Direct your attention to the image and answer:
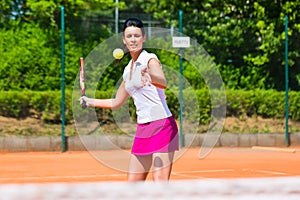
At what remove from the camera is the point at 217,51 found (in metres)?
13.9

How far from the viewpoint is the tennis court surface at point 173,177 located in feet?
8.89

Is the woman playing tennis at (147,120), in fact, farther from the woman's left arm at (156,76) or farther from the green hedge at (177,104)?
the green hedge at (177,104)

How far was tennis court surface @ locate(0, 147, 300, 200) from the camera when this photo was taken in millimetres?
2711

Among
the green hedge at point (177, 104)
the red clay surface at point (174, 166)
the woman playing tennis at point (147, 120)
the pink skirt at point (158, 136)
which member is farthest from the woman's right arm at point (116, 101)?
the green hedge at point (177, 104)

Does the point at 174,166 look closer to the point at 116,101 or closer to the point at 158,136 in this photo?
the point at 116,101

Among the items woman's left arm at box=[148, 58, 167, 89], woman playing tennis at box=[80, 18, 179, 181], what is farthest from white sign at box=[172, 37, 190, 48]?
woman's left arm at box=[148, 58, 167, 89]

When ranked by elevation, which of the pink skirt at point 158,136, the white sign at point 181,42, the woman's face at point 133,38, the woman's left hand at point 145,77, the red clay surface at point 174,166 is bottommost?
the red clay surface at point 174,166

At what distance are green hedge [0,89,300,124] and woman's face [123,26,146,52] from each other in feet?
27.6

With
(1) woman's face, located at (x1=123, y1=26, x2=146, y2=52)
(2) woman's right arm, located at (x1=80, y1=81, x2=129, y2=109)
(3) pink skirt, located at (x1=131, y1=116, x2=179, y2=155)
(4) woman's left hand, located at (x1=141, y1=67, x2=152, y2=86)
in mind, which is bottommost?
(3) pink skirt, located at (x1=131, y1=116, x2=179, y2=155)

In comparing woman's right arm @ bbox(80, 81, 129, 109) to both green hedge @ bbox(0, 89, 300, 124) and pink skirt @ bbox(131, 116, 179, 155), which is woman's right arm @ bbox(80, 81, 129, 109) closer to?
pink skirt @ bbox(131, 116, 179, 155)

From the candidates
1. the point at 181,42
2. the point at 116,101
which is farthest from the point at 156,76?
the point at 181,42

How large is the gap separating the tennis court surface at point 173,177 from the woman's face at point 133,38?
2.90 ft

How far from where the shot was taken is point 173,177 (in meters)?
8.68

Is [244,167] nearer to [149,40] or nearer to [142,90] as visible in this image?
[149,40]
